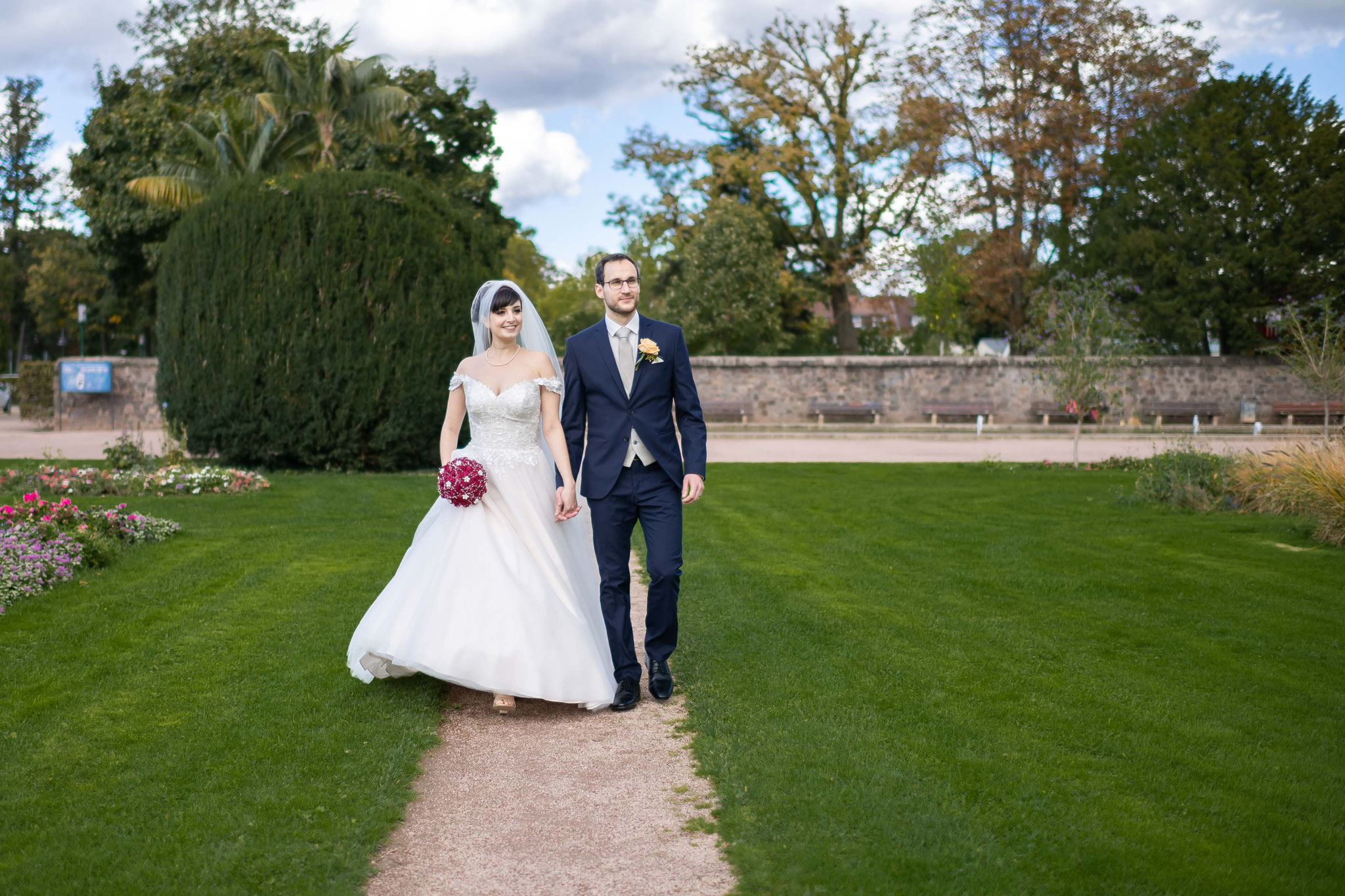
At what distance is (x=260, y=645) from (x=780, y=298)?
35.9 metres

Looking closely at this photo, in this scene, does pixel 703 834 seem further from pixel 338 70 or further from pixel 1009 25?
pixel 1009 25

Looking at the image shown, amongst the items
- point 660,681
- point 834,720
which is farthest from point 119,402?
point 834,720

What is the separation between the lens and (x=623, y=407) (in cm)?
516

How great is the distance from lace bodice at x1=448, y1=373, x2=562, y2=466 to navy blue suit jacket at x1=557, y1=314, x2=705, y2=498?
0.30 metres

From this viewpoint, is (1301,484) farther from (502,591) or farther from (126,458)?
(126,458)

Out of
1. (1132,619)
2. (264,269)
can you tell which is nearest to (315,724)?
(1132,619)

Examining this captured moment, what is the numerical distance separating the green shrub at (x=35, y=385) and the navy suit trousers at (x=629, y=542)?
30079mm

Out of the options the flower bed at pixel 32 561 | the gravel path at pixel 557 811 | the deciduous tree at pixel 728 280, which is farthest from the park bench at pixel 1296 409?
the flower bed at pixel 32 561

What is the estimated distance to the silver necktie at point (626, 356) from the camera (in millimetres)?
5188

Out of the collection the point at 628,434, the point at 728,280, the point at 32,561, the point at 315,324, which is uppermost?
the point at 728,280

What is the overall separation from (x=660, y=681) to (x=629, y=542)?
76 centimetres

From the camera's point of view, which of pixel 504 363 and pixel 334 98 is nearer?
pixel 504 363

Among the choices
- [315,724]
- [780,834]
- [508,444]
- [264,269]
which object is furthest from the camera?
[264,269]

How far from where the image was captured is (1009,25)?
35.2 meters
